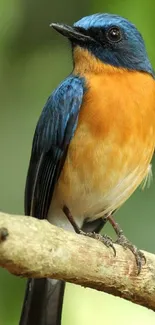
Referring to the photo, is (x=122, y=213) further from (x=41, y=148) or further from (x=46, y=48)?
(x=46, y=48)

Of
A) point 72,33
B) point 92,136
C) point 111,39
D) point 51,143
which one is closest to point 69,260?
point 92,136

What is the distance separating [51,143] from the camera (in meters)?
5.69

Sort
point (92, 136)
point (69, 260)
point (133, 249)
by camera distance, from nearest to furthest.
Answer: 1. point (69, 260)
2. point (133, 249)
3. point (92, 136)

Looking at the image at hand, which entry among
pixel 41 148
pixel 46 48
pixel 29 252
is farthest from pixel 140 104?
pixel 29 252

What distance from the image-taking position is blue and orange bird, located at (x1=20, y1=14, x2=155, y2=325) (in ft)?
17.8

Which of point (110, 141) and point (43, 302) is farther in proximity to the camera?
point (43, 302)

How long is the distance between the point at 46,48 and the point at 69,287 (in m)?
1.68

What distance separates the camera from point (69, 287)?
573 cm

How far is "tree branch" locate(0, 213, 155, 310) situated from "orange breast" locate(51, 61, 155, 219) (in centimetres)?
60

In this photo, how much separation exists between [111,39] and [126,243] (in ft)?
4.34

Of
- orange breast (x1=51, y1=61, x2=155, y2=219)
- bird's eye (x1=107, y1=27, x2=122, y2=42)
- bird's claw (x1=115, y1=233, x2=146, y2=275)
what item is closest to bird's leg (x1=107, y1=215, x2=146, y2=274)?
bird's claw (x1=115, y1=233, x2=146, y2=275)

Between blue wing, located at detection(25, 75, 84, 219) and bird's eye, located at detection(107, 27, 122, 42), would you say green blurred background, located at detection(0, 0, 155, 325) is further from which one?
blue wing, located at detection(25, 75, 84, 219)

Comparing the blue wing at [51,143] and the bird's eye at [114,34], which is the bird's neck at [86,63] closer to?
the blue wing at [51,143]

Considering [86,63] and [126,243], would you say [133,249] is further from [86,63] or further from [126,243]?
[86,63]
